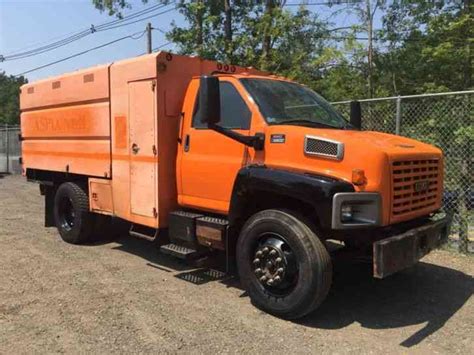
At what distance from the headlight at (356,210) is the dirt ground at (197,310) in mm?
1011

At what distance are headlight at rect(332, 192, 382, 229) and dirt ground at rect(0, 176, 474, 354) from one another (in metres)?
1.01

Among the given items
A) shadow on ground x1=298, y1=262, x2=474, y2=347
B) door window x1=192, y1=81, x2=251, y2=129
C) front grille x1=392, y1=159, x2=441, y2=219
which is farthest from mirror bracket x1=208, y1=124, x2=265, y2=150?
shadow on ground x1=298, y1=262, x2=474, y2=347

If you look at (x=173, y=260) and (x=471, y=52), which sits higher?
(x=471, y=52)

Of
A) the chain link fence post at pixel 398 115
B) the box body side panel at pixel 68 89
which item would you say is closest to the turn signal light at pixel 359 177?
the chain link fence post at pixel 398 115

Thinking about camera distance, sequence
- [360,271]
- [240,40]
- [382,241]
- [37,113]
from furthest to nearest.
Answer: [240,40] → [37,113] → [360,271] → [382,241]

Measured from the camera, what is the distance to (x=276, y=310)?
5.01 m

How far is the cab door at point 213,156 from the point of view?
5621 mm

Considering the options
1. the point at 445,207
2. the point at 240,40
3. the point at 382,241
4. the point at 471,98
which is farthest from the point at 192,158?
the point at 240,40

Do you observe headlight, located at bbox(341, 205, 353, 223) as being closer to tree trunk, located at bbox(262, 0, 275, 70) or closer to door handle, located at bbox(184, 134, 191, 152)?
door handle, located at bbox(184, 134, 191, 152)

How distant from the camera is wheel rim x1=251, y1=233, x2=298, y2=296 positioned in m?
4.95

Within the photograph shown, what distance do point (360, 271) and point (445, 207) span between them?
185cm

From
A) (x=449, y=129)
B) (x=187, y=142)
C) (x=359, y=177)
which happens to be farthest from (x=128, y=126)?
(x=449, y=129)

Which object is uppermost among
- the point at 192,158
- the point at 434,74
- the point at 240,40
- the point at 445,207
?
the point at 240,40

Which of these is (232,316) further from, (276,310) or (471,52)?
(471,52)
